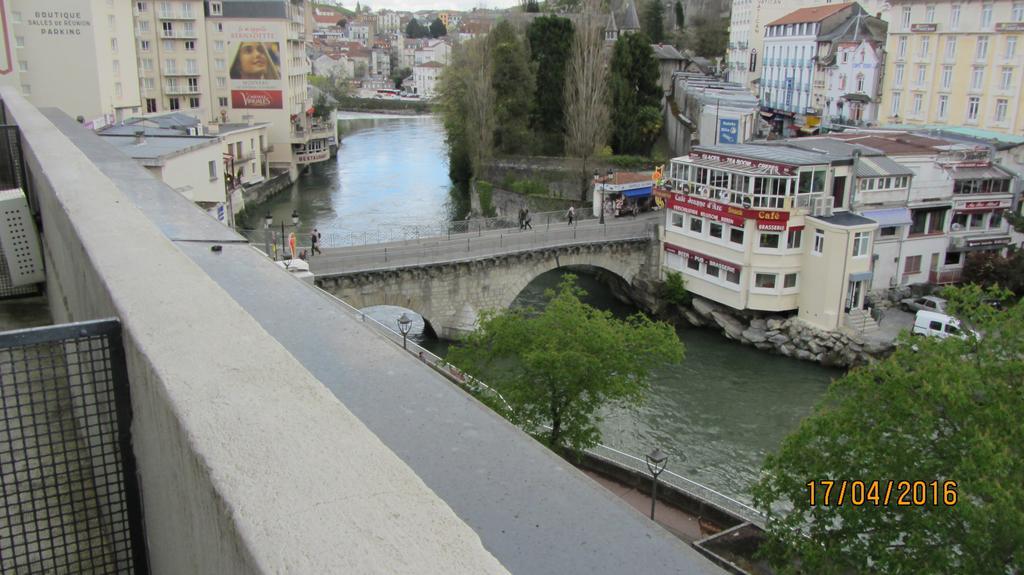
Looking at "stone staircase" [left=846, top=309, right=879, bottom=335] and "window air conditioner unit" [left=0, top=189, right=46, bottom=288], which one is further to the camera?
"stone staircase" [left=846, top=309, right=879, bottom=335]

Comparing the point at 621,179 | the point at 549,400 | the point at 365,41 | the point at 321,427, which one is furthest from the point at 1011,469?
the point at 365,41

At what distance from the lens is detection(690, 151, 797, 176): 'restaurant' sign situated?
74.6 feet

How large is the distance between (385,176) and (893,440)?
41.0 meters

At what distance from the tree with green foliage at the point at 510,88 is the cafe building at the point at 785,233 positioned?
12991mm

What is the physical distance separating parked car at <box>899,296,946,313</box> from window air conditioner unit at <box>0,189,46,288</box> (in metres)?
21.6

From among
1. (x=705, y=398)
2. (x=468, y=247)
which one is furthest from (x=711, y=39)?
(x=705, y=398)

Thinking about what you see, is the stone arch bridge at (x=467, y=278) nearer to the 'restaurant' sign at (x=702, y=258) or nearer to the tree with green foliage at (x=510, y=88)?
the 'restaurant' sign at (x=702, y=258)

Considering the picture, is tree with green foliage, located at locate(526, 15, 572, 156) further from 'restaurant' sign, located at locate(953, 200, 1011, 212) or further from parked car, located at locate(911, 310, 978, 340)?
parked car, located at locate(911, 310, 978, 340)

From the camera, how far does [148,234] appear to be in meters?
3.49

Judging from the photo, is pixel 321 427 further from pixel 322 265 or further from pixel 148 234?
pixel 322 265

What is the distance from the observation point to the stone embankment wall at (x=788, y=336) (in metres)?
21.2

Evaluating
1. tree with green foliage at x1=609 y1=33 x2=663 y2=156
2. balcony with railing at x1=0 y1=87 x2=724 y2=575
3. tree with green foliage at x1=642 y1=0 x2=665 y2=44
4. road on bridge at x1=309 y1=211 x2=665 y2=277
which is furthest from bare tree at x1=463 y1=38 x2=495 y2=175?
tree with green foliage at x1=642 y1=0 x2=665 y2=44

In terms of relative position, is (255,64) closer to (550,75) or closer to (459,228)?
(550,75)
